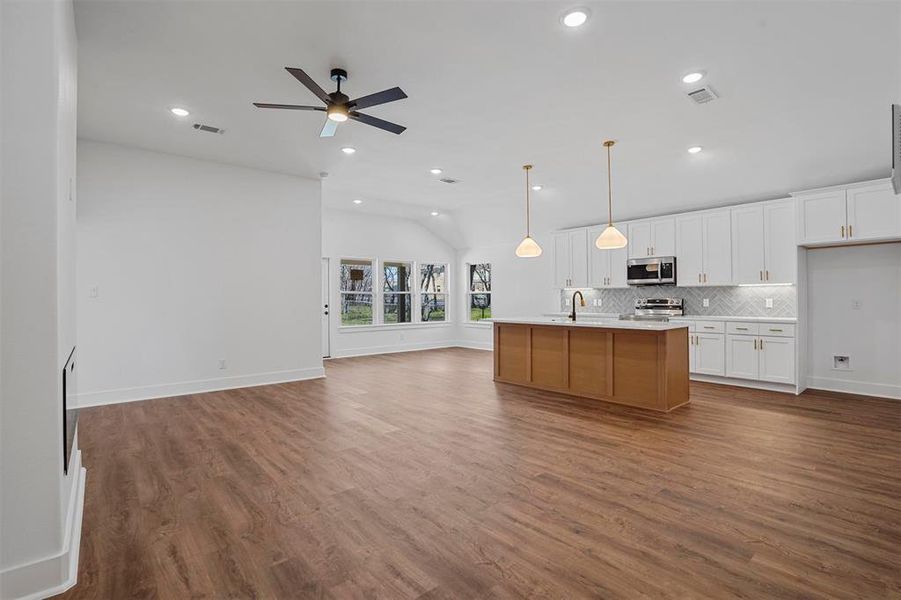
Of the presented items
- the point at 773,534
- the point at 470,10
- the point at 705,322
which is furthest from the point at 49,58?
the point at 705,322

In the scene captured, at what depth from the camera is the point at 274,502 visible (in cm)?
269

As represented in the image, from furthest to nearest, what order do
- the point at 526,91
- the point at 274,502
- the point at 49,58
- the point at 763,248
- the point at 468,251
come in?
the point at 468,251 < the point at 763,248 < the point at 526,91 < the point at 274,502 < the point at 49,58

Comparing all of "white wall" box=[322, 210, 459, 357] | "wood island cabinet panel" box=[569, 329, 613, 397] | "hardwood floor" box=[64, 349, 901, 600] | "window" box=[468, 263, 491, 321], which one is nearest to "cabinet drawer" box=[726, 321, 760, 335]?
"hardwood floor" box=[64, 349, 901, 600]

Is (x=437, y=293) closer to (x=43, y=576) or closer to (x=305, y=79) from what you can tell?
(x=305, y=79)

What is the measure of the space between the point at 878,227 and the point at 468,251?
7.50 m

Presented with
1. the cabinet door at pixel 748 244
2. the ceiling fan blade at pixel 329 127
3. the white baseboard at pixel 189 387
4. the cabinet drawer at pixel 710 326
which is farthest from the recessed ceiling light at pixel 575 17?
the white baseboard at pixel 189 387

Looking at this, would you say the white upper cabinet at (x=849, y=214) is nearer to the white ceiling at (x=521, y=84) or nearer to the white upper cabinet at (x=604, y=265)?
the white ceiling at (x=521, y=84)

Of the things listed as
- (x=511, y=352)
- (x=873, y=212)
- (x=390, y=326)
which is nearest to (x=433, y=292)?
(x=390, y=326)

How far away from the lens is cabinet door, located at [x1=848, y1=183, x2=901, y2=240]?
4.99 meters

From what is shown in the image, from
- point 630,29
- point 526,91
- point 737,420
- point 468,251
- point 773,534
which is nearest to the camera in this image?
point 773,534

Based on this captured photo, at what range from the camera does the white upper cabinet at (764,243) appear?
5820mm

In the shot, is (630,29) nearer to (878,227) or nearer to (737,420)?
(737,420)

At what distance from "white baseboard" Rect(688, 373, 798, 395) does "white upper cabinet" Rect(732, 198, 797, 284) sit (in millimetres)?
1370

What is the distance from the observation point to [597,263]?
786cm
